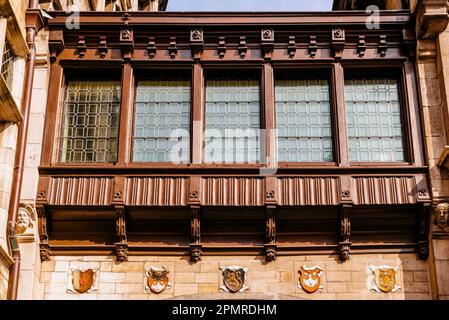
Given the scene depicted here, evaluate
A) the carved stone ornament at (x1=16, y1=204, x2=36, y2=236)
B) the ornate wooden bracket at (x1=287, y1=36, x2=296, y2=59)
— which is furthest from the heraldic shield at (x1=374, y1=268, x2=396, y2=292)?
the carved stone ornament at (x1=16, y1=204, x2=36, y2=236)

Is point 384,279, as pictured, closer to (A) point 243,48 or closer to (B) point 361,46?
(B) point 361,46

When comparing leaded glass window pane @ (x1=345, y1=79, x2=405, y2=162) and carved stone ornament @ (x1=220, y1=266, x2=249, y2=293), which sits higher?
leaded glass window pane @ (x1=345, y1=79, x2=405, y2=162)

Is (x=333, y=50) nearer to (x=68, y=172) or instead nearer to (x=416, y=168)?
(x=416, y=168)

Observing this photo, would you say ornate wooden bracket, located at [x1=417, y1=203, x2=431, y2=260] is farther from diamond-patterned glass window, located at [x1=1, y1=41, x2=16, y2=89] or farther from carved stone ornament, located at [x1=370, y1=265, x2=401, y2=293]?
diamond-patterned glass window, located at [x1=1, y1=41, x2=16, y2=89]

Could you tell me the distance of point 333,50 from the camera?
1595cm

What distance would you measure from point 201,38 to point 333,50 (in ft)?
8.96

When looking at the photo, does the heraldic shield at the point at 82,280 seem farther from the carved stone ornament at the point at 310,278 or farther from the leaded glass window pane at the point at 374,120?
Answer: the leaded glass window pane at the point at 374,120

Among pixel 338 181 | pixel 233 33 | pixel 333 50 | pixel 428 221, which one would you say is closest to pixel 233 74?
pixel 233 33

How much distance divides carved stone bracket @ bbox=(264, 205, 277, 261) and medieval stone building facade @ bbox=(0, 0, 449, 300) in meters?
0.02

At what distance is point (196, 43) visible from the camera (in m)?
15.9

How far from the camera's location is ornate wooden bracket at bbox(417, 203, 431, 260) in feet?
47.1

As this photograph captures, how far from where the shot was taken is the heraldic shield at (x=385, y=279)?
46.5ft

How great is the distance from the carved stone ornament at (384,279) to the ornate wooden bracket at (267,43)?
4802 mm

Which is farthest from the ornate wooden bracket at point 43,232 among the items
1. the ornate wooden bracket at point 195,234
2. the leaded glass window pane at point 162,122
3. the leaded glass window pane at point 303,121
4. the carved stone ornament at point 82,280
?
the leaded glass window pane at point 303,121
